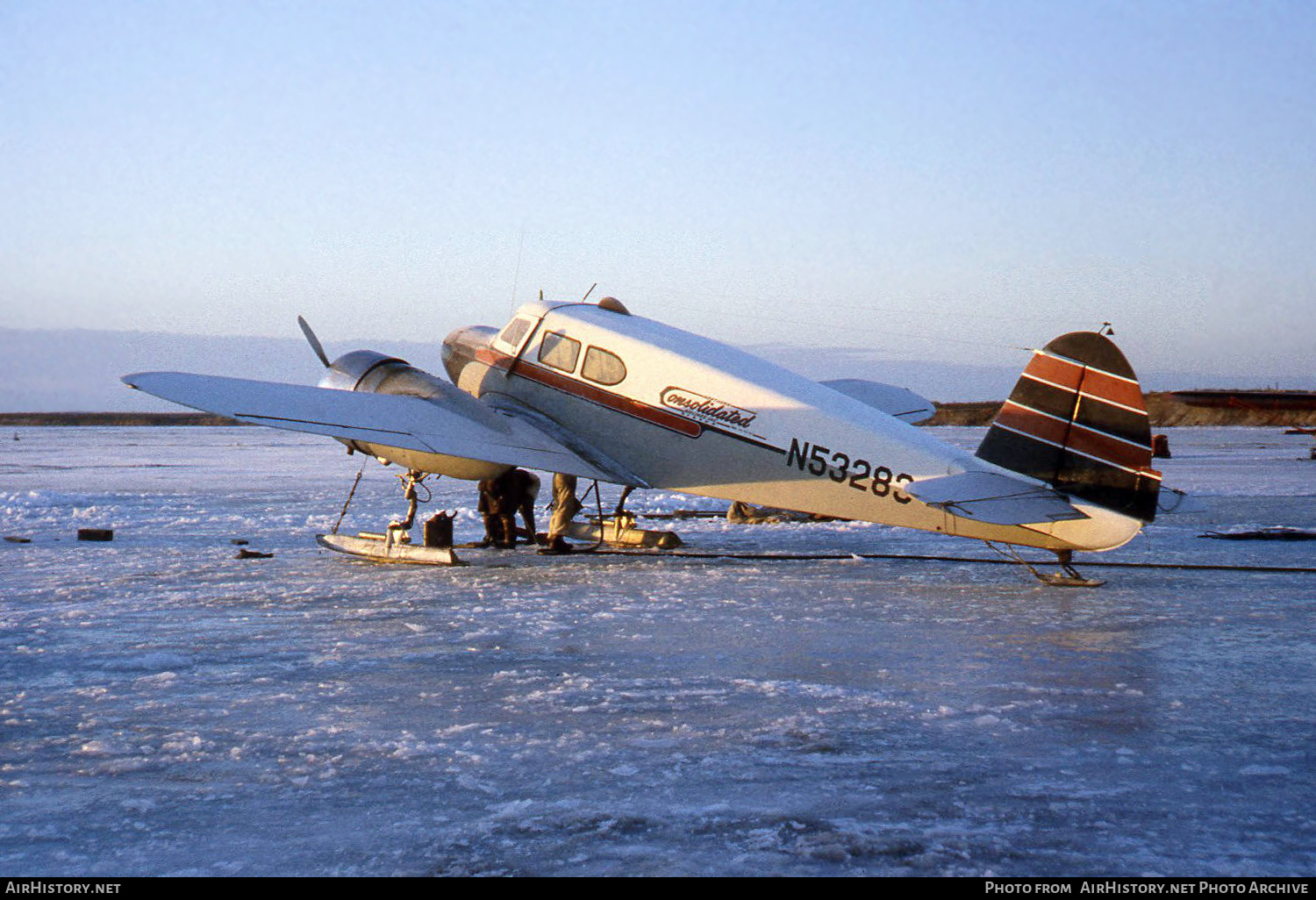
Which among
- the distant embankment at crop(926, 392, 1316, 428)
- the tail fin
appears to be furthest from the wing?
the distant embankment at crop(926, 392, 1316, 428)

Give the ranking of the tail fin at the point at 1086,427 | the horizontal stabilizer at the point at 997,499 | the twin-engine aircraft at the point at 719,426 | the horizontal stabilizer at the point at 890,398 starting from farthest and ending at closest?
the horizontal stabilizer at the point at 890,398 → the twin-engine aircraft at the point at 719,426 → the tail fin at the point at 1086,427 → the horizontal stabilizer at the point at 997,499

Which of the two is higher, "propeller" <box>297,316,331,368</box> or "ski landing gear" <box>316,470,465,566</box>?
"propeller" <box>297,316,331,368</box>

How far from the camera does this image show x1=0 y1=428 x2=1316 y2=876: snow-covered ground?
411cm

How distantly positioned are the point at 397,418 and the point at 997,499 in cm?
647

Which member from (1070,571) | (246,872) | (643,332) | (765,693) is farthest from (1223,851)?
(643,332)

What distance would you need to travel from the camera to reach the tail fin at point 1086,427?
33.5 feet

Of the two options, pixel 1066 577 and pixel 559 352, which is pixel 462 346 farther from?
pixel 1066 577

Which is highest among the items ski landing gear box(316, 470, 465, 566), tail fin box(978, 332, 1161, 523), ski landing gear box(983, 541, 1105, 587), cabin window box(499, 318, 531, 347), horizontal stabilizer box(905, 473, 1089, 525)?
cabin window box(499, 318, 531, 347)

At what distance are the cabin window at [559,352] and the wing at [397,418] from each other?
77 centimetres

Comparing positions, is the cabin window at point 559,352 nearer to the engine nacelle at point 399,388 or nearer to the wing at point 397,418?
the wing at point 397,418

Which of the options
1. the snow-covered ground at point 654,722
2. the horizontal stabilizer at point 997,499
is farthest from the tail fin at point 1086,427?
the snow-covered ground at point 654,722

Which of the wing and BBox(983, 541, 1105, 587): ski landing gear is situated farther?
the wing

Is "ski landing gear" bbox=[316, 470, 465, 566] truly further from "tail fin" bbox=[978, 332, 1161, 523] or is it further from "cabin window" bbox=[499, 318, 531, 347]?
"tail fin" bbox=[978, 332, 1161, 523]

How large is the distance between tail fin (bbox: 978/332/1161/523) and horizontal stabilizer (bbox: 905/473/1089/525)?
0.75 feet
